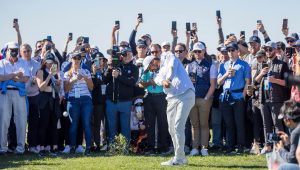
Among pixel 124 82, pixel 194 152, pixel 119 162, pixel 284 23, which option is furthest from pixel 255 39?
pixel 119 162

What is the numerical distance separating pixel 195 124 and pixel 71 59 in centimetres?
334


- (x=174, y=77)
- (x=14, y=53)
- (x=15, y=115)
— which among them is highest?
(x=14, y=53)

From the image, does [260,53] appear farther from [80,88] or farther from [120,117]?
[80,88]

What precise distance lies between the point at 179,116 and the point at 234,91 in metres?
3.09

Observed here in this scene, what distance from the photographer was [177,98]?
13.5 meters

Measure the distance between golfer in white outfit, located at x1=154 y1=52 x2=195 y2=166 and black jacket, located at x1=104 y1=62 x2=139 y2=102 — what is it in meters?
3.06

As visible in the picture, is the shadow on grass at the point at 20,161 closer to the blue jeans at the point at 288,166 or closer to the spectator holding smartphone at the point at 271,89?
the spectator holding smartphone at the point at 271,89

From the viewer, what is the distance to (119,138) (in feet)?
52.7

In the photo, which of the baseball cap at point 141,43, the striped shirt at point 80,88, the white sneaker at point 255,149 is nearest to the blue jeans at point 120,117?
the striped shirt at point 80,88

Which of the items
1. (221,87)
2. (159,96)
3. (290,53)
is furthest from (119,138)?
(290,53)

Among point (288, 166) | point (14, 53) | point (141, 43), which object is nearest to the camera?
point (288, 166)

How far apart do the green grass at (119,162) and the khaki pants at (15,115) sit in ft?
2.05

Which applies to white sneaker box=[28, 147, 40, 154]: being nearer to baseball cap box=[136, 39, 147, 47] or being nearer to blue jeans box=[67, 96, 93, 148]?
blue jeans box=[67, 96, 93, 148]

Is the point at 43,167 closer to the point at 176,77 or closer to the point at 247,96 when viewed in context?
the point at 176,77
